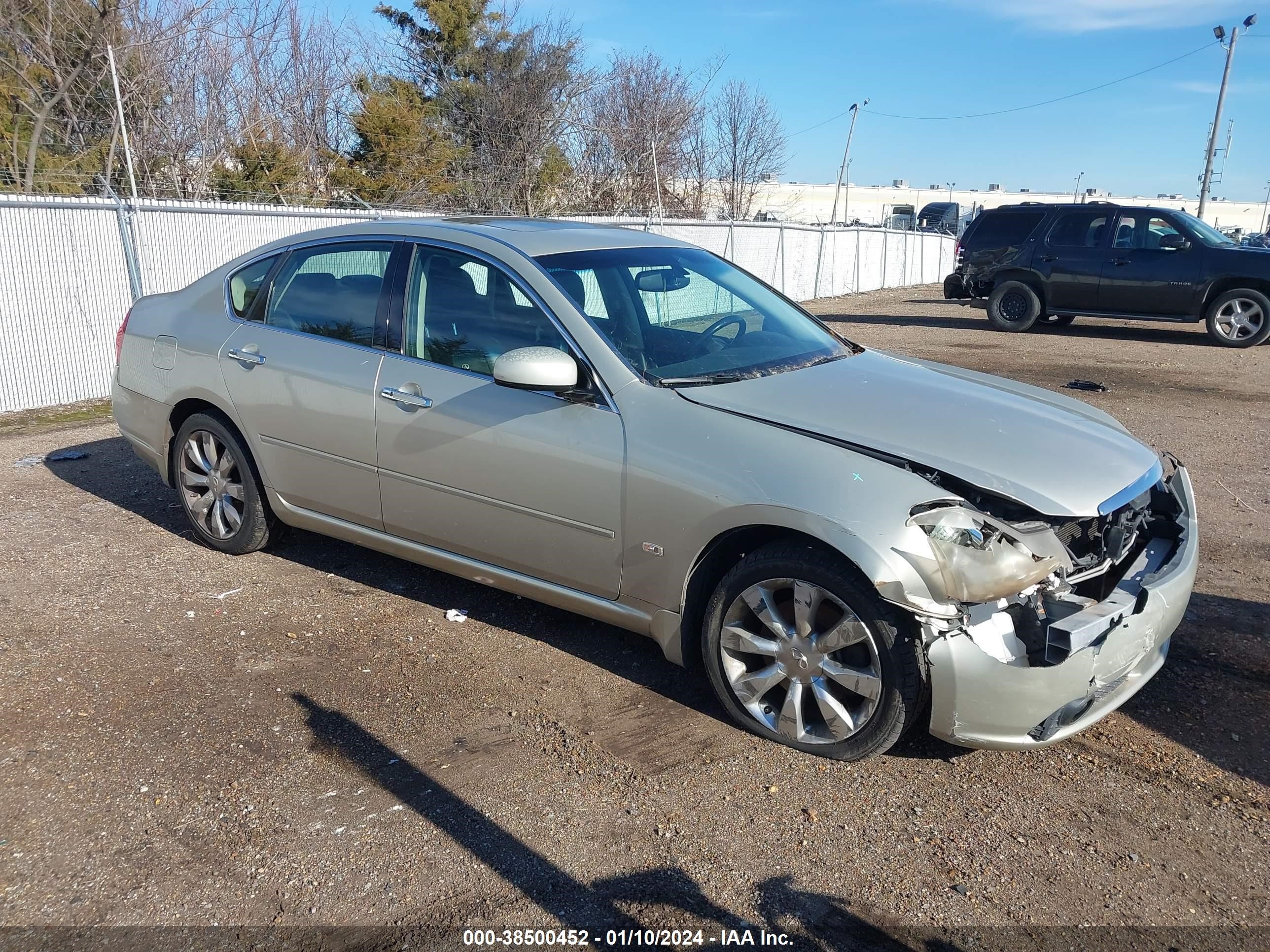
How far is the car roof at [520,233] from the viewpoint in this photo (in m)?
4.51

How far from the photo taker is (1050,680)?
3131mm

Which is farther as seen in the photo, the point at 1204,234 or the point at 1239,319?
the point at 1204,234

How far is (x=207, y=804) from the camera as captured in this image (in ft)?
10.6

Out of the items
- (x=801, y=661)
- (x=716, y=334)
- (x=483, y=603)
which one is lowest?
(x=483, y=603)

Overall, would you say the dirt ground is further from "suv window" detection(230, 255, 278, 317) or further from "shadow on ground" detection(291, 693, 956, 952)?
"suv window" detection(230, 255, 278, 317)

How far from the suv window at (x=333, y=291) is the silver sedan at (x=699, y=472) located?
0.05 ft

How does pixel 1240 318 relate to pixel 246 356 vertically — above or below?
below

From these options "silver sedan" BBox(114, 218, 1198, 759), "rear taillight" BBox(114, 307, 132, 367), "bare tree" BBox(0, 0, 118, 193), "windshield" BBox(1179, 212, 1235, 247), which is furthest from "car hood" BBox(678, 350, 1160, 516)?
"bare tree" BBox(0, 0, 118, 193)

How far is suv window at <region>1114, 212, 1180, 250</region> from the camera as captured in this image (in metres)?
14.6

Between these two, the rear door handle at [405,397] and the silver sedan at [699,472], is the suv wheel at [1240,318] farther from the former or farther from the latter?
the rear door handle at [405,397]

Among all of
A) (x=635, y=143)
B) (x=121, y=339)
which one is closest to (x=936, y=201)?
(x=635, y=143)

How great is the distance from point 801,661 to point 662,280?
2018 millimetres

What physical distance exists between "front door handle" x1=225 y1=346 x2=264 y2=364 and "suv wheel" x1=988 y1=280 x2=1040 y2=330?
13.6 metres

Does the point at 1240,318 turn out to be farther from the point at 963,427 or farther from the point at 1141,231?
the point at 963,427
